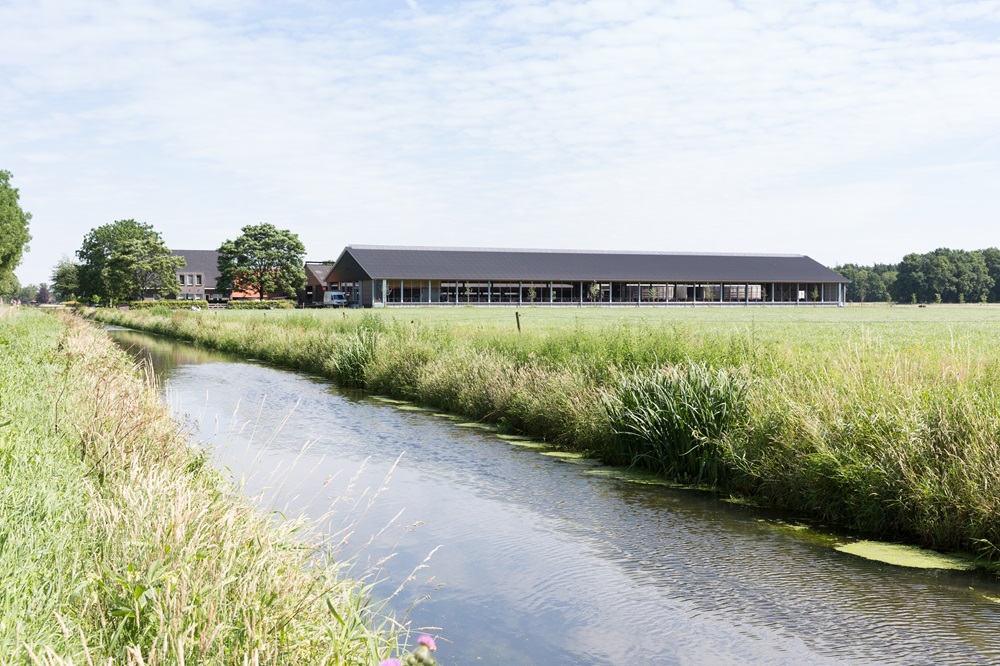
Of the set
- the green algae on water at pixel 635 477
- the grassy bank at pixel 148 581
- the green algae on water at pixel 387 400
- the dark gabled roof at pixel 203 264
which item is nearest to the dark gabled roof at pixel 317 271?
the dark gabled roof at pixel 203 264

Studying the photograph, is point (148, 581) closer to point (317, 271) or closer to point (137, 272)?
point (137, 272)

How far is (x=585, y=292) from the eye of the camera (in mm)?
81438

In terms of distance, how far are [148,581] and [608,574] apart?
4666mm

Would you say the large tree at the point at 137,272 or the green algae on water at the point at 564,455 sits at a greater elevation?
the large tree at the point at 137,272

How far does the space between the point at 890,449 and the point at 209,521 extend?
6409 mm

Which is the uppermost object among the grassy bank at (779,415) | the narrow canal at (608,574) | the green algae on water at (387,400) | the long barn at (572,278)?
the long barn at (572,278)

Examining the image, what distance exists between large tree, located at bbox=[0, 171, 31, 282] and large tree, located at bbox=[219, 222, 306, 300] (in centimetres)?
1913

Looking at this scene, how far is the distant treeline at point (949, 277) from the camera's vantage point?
119250 millimetres

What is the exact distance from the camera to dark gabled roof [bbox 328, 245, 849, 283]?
253ft

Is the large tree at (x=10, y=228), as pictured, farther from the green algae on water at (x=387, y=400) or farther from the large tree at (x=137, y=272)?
the green algae on water at (x=387, y=400)

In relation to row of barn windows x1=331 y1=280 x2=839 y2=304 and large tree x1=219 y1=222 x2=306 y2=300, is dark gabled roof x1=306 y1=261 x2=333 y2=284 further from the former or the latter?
row of barn windows x1=331 y1=280 x2=839 y2=304

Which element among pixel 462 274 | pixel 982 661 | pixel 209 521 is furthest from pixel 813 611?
pixel 462 274

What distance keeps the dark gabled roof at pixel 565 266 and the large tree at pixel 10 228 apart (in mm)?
29482

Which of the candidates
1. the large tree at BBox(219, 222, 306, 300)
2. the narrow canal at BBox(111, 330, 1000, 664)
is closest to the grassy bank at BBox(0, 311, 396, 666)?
the narrow canal at BBox(111, 330, 1000, 664)
